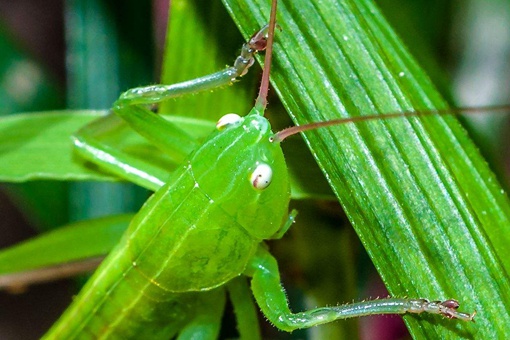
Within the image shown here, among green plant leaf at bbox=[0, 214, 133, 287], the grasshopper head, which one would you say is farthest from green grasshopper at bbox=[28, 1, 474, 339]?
green plant leaf at bbox=[0, 214, 133, 287]

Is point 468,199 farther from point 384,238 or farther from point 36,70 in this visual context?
point 36,70

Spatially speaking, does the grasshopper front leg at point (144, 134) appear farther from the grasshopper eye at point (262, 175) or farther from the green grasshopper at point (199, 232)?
the grasshopper eye at point (262, 175)

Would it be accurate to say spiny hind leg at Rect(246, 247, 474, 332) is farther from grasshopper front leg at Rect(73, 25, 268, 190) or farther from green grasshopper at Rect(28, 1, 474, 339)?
grasshopper front leg at Rect(73, 25, 268, 190)

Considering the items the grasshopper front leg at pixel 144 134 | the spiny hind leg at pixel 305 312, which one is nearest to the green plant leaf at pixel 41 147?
the grasshopper front leg at pixel 144 134

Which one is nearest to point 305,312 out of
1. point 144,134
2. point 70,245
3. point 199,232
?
point 199,232

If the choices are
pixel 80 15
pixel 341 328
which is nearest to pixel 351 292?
pixel 341 328
